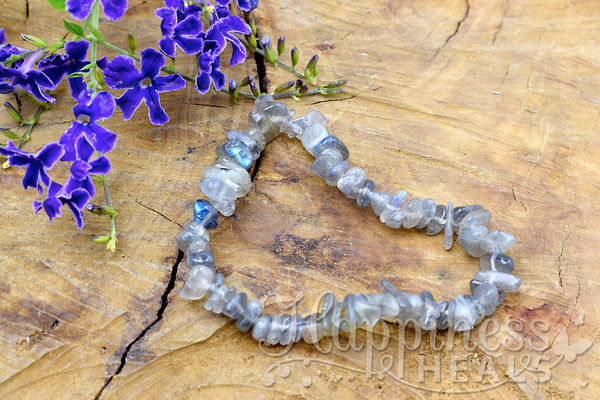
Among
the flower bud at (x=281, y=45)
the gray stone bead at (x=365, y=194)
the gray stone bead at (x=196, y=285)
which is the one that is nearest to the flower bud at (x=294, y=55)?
the flower bud at (x=281, y=45)

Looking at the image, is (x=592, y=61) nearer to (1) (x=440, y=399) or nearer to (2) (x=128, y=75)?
(1) (x=440, y=399)

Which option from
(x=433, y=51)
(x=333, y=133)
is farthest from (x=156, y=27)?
(x=433, y=51)

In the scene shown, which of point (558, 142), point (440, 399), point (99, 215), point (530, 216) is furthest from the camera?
point (558, 142)

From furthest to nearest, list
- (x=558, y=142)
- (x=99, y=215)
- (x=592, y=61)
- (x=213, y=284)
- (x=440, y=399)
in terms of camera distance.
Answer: (x=592, y=61), (x=558, y=142), (x=99, y=215), (x=213, y=284), (x=440, y=399)

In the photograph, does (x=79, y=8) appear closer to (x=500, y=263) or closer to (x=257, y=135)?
(x=257, y=135)

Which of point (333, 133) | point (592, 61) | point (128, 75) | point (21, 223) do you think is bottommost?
point (21, 223)

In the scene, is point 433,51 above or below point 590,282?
above
